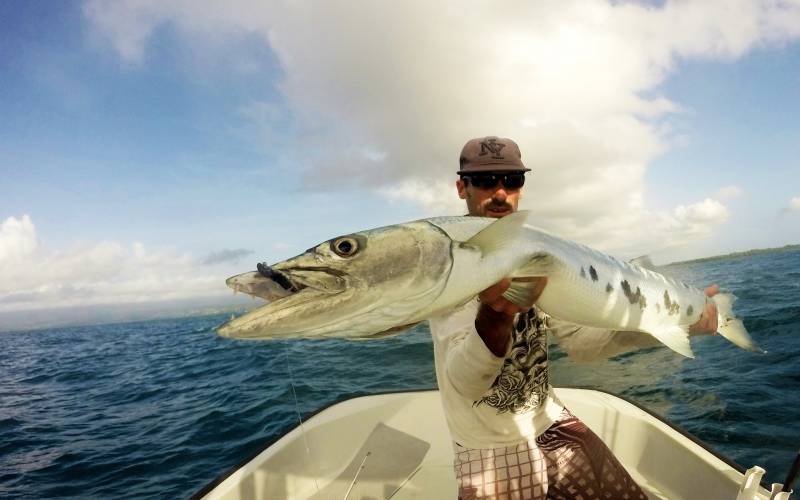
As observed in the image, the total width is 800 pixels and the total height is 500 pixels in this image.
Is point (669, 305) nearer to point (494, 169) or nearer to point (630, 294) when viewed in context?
point (630, 294)

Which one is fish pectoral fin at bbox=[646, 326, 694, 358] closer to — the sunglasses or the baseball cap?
the sunglasses

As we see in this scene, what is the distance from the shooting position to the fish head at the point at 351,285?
1.55 meters

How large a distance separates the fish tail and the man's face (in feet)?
7.59

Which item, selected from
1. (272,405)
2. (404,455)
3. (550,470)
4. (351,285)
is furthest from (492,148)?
(272,405)

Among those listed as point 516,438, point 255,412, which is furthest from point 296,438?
point 255,412

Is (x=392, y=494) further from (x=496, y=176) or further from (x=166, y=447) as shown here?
(x=166, y=447)

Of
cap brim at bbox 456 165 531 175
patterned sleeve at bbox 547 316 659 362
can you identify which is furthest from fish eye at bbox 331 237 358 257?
patterned sleeve at bbox 547 316 659 362

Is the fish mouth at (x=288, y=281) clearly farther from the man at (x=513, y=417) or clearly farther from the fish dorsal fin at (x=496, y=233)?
the man at (x=513, y=417)

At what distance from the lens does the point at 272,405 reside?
10.1 meters

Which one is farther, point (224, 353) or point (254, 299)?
point (224, 353)

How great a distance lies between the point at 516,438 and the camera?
2854 millimetres

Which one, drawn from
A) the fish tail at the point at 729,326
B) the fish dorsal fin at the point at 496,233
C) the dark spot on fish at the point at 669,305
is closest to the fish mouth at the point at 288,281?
the fish dorsal fin at the point at 496,233

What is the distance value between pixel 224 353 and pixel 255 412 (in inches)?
504

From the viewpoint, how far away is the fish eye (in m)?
1.72
